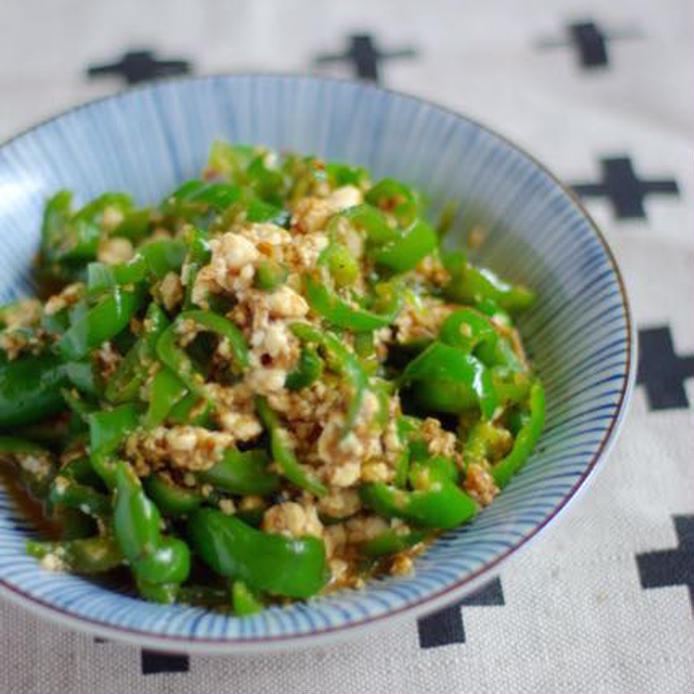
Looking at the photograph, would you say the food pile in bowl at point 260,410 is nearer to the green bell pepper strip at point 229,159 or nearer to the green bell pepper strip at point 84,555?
the green bell pepper strip at point 84,555

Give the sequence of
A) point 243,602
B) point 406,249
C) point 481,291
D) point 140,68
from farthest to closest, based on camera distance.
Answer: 1. point 140,68
2. point 481,291
3. point 406,249
4. point 243,602

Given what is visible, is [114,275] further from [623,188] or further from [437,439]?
[623,188]

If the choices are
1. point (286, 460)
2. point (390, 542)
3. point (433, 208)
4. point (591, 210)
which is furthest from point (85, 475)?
point (591, 210)

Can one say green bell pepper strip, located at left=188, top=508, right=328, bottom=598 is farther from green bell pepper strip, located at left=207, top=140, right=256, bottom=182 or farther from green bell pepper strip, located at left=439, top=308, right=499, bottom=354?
green bell pepper strip, located at left=207, top=140, right=256, bottom=182

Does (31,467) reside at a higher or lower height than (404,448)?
higher

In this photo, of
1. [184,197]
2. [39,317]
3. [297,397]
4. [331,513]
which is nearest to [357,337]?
[297,397]

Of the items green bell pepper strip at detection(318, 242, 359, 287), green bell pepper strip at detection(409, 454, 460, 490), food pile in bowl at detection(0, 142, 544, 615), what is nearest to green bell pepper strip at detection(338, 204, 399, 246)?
food pile in bowl at detection(0, 142, 544, 615)
